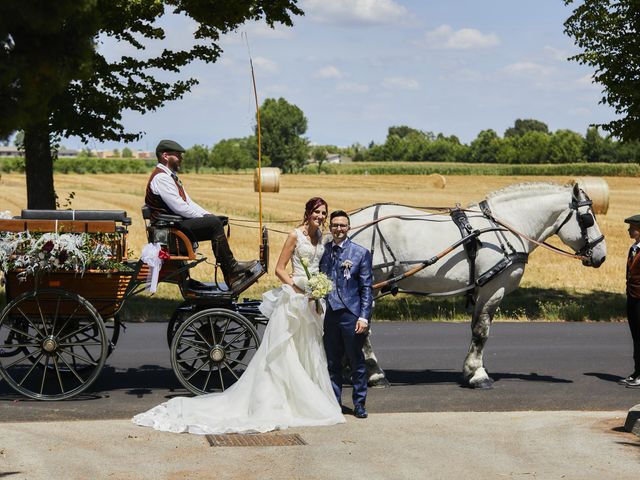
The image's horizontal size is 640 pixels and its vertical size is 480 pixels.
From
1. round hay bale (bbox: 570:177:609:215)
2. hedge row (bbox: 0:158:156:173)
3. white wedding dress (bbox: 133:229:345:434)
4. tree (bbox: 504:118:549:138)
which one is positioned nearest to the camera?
white wedding dress (bbox: 133:229:345:434)

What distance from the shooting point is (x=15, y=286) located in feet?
32.6

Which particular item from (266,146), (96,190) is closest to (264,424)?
(96,190)

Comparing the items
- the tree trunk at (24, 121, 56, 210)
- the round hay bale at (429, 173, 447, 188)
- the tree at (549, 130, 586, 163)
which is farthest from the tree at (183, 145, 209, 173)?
the tree trunk at (24, 121, 56, 210)

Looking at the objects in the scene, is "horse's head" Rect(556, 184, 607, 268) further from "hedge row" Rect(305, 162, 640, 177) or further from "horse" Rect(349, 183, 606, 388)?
"hedge row" Rect(305, 162, 640, 177)

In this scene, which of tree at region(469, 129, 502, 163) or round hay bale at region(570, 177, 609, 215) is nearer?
round hay bale at region(570, 177, 609, 215)

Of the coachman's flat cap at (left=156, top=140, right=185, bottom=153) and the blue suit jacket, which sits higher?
the coachman's flat cap at (left=156, top=140, right=185, bottom=153)

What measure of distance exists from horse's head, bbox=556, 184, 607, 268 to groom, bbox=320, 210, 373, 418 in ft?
9.62

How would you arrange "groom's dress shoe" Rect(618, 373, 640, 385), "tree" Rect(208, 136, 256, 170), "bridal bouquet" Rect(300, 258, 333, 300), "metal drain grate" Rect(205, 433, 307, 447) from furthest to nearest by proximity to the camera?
1. "tree" Rect(208, 136, 256, 170)
2. "groom's dress shoe" Rect(618, 373, 640, 385)
3. "bridal bouquet" Rect(300, 258, 333, 300)
4. "metal drain grate" Rect(205, 433, 307, 447)

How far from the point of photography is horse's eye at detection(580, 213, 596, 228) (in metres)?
11.2

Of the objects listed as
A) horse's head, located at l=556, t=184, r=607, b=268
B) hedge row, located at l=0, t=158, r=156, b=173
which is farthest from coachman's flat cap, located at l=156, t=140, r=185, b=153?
hedge row, located at l=0, t=158, r=156, b=173

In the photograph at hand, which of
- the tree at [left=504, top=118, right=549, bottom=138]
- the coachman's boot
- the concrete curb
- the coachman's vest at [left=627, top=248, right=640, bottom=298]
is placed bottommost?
the concrete curb

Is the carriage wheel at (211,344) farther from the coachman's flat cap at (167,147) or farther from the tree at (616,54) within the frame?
the tree at (616,54)

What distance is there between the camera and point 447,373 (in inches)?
467

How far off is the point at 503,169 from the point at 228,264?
80.2 meters
